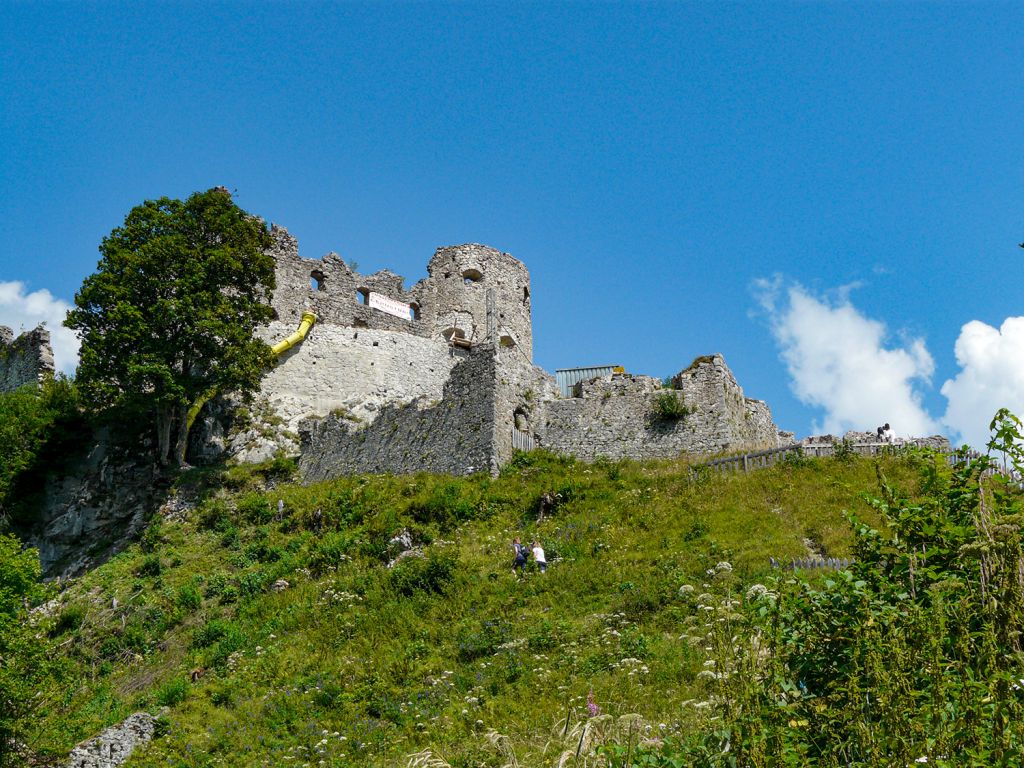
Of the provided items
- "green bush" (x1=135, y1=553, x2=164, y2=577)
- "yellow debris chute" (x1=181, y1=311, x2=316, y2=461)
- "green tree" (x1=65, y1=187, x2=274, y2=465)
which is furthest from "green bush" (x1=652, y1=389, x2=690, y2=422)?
"yellow debris chute" (x1=181, y1=311, x2=316, y2=461)

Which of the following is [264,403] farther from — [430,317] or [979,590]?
[979,590]

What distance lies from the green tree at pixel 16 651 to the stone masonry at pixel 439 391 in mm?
11637

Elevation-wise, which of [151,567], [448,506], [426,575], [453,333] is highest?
[453,333]

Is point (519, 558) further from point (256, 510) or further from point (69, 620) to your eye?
point (69, 620)

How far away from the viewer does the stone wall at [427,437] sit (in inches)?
1067

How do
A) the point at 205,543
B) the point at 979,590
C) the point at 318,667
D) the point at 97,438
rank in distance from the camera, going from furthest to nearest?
the point at 97,438
the point at 205,543
the point at 318,667
the point at 979,590

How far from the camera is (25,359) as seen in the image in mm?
39188

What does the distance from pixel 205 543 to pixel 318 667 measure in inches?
446

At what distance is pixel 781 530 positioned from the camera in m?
19.4

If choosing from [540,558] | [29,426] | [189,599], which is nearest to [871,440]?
[540,558]

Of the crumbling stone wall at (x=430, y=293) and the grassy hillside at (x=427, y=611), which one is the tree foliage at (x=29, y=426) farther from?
the crumbling stone wall at (x=430, y=293)

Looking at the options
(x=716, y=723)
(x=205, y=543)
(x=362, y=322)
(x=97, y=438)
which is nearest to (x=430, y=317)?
(x=362, y=322)

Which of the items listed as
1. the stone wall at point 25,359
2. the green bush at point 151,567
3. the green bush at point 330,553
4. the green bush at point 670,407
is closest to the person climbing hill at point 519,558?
the green bush at point 330,553

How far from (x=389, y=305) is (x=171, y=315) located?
12.8 m
